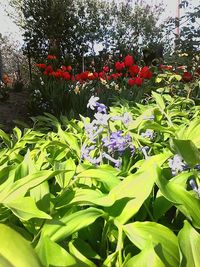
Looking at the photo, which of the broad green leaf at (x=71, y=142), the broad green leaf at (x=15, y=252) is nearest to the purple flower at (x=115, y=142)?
the broad green leaf at (x=71, y=142)

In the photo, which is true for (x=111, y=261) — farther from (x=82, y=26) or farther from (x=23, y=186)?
(x=82, y=26)

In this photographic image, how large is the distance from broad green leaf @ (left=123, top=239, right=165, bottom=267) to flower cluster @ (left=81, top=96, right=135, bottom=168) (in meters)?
0.47

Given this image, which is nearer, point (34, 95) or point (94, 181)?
point (94, 181)

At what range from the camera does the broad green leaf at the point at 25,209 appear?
640 mm

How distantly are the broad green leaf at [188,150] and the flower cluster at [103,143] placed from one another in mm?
285

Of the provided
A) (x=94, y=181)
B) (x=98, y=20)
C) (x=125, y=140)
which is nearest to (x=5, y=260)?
(x=94, y=181)

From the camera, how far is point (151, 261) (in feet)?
1.86

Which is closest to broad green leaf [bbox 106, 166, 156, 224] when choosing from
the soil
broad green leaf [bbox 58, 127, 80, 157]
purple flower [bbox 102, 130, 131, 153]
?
purple flower [bbox 102, 130, 131, 153]

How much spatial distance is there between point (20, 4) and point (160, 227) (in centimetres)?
1553

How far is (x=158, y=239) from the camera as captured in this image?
2.06 ft

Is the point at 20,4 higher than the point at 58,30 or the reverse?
higher

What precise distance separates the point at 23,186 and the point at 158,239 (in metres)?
0.25

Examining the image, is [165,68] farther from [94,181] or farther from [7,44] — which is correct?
[7,44]

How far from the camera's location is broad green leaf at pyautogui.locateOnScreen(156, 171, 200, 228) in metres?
0.71
